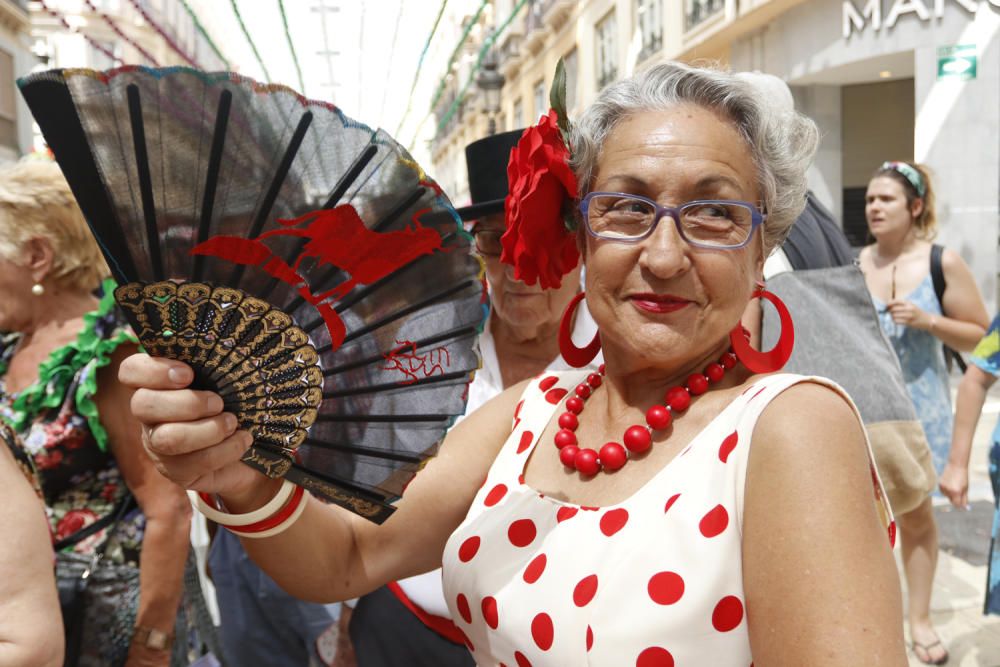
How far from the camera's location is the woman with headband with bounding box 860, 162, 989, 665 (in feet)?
11.5

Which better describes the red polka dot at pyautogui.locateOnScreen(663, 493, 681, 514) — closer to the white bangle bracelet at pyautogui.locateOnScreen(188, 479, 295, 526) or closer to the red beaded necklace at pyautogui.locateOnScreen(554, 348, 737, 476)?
the red beaded necklace at pyautogui.locateOnScreen(554, 348, 737, 476)

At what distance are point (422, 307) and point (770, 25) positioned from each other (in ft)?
31.9

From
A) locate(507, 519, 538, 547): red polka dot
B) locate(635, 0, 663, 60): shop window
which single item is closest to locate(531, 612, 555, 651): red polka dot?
locate(507, 519, 538, 547): red polka dot

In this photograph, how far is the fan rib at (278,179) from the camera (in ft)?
3.16

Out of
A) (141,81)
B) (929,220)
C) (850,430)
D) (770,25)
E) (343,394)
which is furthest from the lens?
(770,25)

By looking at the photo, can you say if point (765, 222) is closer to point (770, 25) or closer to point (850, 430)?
point (850, 430)

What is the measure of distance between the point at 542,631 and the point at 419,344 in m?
0.47

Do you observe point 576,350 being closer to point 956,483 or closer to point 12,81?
point 956,483

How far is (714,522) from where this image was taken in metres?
1.04

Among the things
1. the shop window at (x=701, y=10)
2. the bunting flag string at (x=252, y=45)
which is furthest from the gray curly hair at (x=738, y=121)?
the shop window at (x=701, y=10)

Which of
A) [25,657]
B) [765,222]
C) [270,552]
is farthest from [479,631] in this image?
[765,222]

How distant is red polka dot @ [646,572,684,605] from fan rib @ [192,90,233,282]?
723 mm

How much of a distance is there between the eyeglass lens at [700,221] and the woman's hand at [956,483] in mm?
2561

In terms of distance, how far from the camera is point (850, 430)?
1.01 meters
